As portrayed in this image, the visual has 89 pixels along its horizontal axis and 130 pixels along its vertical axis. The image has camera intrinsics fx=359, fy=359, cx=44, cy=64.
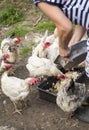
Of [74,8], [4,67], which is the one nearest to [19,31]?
[4,67]

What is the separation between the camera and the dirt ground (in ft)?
14.3

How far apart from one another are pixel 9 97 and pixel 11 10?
10.4 feet

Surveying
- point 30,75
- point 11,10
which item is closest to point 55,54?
point 30,75

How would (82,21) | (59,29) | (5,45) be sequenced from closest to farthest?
1. (59,29)
2. (82,21)
3. (5,45)

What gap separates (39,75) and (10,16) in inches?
107

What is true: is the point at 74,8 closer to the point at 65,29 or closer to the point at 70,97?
the point at 65,29

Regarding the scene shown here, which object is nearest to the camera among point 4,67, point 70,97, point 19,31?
point 70,97

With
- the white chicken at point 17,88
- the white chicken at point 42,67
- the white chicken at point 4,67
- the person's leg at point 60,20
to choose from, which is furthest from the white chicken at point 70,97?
the white chicken at point 4,67

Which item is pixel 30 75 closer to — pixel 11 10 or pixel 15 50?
pixel 15 50

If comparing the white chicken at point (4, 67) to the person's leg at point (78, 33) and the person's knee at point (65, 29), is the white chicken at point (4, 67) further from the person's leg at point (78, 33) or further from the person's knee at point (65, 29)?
the person's knee at point (65, 29)

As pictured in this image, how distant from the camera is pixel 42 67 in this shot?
4891 millimetres

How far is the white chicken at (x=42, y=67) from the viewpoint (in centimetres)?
484

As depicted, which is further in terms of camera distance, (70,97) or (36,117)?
(36,117)

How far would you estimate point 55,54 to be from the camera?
5.15m
